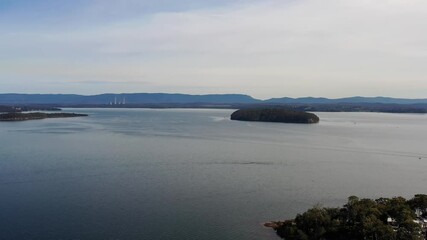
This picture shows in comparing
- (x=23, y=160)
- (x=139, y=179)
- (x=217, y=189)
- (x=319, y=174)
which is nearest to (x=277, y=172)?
(x=319, y=174)

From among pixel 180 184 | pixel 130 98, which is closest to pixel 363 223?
pixel 180 184

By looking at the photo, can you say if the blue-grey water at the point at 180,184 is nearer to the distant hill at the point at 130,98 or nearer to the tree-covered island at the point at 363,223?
the tree-covered island at the point at 363,223

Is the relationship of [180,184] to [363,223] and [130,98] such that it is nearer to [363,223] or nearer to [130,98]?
[363,223]

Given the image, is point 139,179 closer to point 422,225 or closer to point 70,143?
point 422,225

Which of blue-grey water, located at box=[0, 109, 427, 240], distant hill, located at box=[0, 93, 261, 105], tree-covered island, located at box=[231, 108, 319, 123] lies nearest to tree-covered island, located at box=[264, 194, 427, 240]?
blue-grey water, located at box=[0, 109, 427, 240]

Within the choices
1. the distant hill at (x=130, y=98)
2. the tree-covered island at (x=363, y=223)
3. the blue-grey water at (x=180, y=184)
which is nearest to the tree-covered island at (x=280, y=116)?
the blue-grey water at (x=180, y=184)

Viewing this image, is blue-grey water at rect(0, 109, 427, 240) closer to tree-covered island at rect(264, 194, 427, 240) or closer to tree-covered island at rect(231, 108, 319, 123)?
tree-covered island at rect(264, 194, 427, 240)
